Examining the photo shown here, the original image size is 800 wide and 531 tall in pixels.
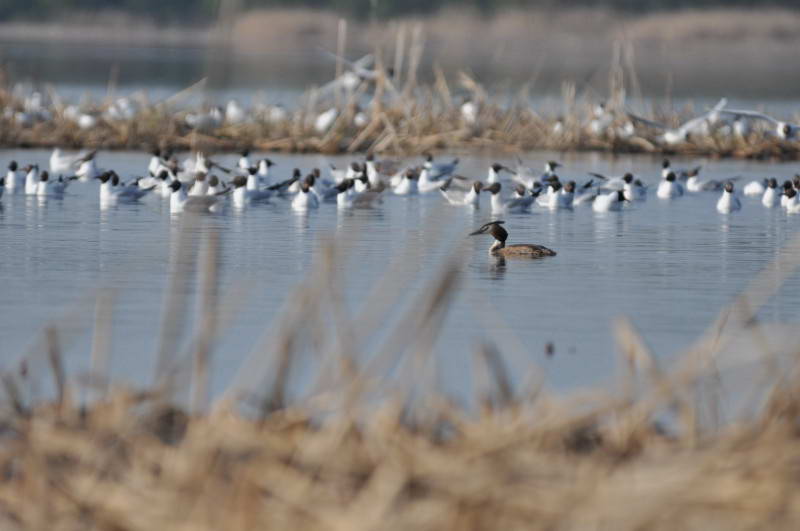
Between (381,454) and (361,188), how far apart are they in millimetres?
13930

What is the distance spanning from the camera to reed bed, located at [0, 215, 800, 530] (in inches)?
190

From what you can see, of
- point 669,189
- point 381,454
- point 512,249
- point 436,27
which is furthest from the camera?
point 436,27

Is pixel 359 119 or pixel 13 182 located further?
pixel 359 119

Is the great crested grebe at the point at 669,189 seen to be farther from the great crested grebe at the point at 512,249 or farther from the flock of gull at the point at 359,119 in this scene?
the great crested grebe at the point at 512,249

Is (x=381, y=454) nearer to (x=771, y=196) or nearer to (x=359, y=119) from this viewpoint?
(x=771, y=196)

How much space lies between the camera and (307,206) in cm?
1780

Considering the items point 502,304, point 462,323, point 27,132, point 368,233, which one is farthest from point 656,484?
point 27,132

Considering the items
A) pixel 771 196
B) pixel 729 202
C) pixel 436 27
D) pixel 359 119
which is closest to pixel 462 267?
pixel 729 202

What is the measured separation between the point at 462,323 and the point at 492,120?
15664 millimetres

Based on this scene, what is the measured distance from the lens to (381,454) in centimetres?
532

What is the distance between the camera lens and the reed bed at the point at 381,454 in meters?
4.83

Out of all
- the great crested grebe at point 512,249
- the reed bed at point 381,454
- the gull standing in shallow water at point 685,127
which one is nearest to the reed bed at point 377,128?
the gull standing in shallow water at point 685,127

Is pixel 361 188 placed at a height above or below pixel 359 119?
Result: below

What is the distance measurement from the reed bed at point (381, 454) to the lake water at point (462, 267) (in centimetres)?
70
